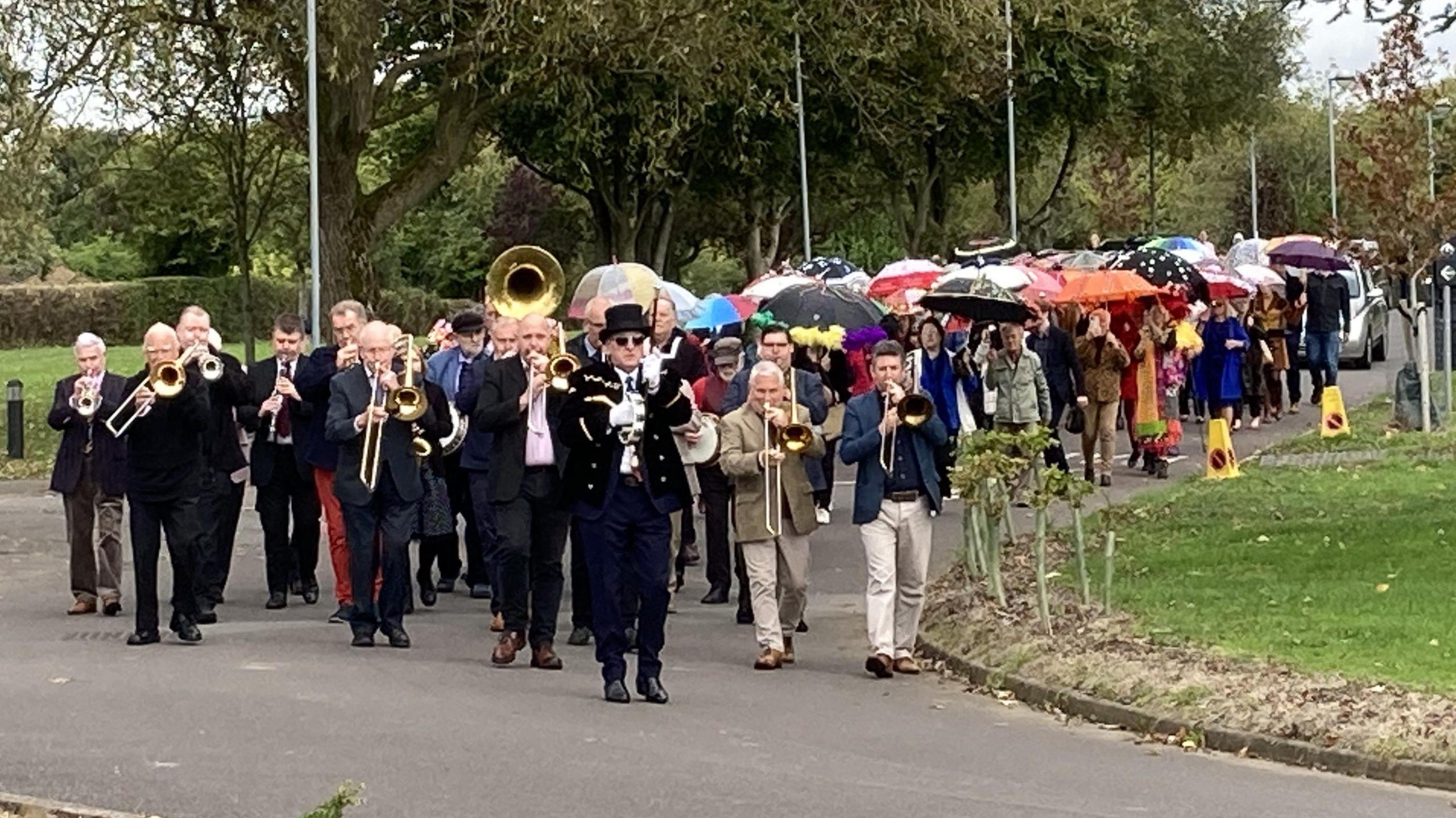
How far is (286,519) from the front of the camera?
16.1m

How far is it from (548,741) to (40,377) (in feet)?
133

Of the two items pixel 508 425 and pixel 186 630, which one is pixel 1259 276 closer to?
pixel 508 425

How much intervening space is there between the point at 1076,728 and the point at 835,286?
7.26 metres

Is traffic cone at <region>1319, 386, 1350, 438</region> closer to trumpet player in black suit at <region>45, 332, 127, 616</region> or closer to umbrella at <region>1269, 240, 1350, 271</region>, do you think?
umbrella at <region>1269, 240, 1350, 271</region>

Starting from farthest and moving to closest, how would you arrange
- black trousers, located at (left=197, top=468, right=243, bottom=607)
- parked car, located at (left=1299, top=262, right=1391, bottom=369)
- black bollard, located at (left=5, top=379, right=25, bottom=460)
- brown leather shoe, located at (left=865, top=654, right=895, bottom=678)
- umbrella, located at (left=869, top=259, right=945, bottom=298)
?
parked car, located at (left=1299, top=262, right=1391, bottom=369), black bollard, located at (left=5, top=379, right=25, bottom=460), umbrella, located at (left=869, top=259, right=945, bottom=298), black trousers, located at (left=197, top=468, right=243, bottom=607), brown leather shoe, located at (left=865, top=654, right=895, bottom=678)

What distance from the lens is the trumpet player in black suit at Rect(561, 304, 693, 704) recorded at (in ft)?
40.2

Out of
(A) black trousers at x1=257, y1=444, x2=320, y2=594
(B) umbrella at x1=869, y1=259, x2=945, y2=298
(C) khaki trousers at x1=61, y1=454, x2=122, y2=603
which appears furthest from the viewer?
(B) umbrella at x1=869, y1=259, x2=945, y2=298

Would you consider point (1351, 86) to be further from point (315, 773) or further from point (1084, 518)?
point (315, 773)

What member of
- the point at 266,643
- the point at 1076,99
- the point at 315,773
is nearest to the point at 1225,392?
the point at 266,643

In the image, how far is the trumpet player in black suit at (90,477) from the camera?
1527 centimetres

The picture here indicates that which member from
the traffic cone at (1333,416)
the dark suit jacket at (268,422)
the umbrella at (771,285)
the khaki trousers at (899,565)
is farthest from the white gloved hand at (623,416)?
the traffic cone at (1333,416)

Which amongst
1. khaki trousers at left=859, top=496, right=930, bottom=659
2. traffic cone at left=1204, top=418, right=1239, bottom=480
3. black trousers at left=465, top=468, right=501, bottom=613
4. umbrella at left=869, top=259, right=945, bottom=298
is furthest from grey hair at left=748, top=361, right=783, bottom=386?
umbrella at left=869, top=259, right=945, bottom=298

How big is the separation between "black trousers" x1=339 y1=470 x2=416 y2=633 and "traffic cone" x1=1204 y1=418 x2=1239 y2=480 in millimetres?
9748

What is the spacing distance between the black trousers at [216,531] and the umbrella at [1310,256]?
16846 mm
